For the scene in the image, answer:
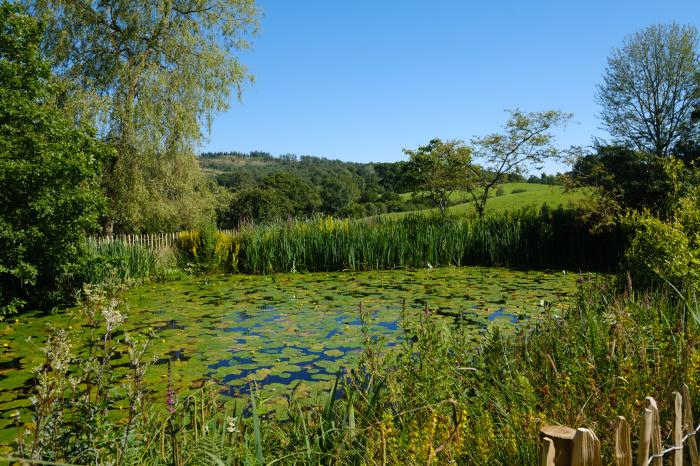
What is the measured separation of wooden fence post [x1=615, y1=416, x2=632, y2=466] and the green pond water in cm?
205

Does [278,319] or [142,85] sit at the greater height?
[142,85]

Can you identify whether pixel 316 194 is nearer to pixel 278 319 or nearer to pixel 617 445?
pixel 278 319

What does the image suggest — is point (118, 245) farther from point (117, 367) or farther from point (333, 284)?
point (117, 367)

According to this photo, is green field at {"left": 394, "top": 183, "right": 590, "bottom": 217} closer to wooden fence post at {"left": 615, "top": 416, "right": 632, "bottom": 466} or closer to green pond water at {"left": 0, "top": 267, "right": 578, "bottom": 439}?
green pond water at {"left": 0, "top": 267, "right": 578, "bottom": 439}

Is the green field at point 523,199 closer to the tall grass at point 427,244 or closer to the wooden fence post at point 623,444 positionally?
the tall grass at point 427,244

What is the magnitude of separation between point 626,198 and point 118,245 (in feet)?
41.4

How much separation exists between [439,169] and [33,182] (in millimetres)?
13649

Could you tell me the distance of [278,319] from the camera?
7164 millimetres

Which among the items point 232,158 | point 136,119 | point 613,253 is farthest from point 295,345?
point 232,158

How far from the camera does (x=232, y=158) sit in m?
114

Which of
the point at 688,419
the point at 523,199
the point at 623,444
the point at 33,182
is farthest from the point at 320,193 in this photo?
the point at 623,444

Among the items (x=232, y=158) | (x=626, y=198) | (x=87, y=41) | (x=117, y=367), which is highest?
(x=232, y=158)

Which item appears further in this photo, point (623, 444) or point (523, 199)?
point (523, 199)

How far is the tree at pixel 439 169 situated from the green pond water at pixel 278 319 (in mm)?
7129
